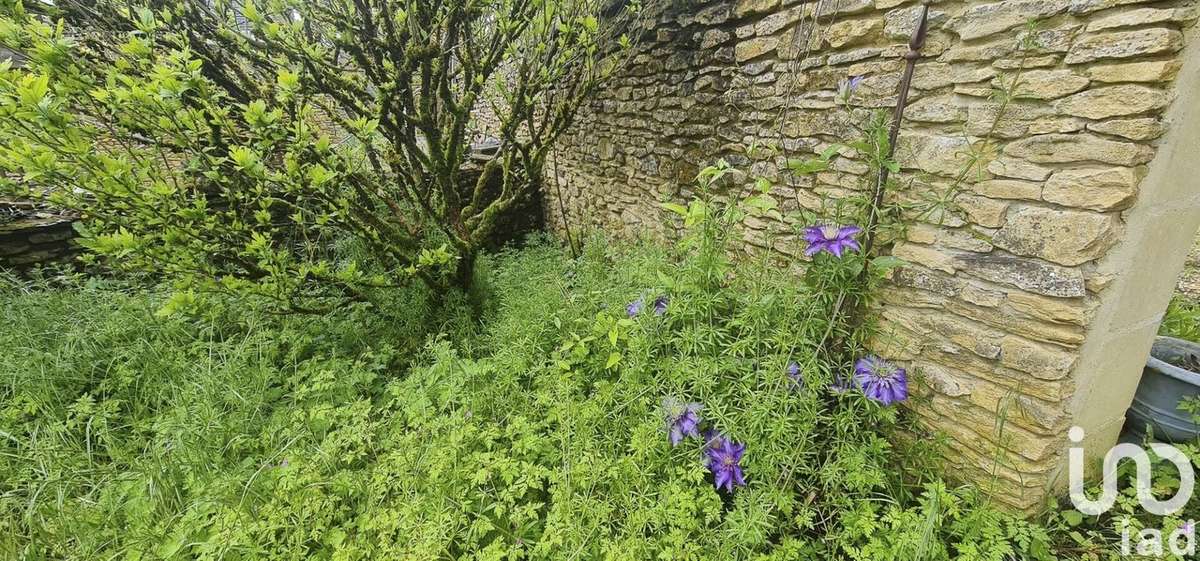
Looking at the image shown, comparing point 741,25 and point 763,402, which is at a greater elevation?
point 741,25

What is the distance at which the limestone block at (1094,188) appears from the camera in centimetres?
147

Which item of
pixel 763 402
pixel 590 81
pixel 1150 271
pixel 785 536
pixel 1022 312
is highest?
pixel 590 81

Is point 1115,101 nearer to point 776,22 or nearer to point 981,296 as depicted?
point 981,296

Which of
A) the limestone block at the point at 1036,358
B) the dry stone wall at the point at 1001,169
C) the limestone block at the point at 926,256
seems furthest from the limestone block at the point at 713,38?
the limestone block at the point at 1036,358

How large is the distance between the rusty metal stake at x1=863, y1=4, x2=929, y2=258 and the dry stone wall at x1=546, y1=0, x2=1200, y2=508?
0.18ft

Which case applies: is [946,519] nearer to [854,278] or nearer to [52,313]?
[854,278]

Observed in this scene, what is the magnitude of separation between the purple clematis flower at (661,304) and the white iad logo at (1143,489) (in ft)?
5.28

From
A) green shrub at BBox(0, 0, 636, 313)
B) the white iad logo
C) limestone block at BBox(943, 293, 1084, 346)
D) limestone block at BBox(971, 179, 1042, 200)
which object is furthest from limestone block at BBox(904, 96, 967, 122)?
green shrub at BBox(0, 0, 636, 313)

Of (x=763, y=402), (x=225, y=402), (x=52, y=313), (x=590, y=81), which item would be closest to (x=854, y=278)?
(x=763, y=402)

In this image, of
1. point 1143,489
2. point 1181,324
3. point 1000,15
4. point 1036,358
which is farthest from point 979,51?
→ point 1181,324

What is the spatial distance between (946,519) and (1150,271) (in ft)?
3.78

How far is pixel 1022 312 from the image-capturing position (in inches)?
67.7

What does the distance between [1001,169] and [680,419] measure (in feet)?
4.89

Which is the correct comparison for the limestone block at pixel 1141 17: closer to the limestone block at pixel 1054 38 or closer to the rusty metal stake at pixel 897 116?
the limestone block at pixel 1054 38
